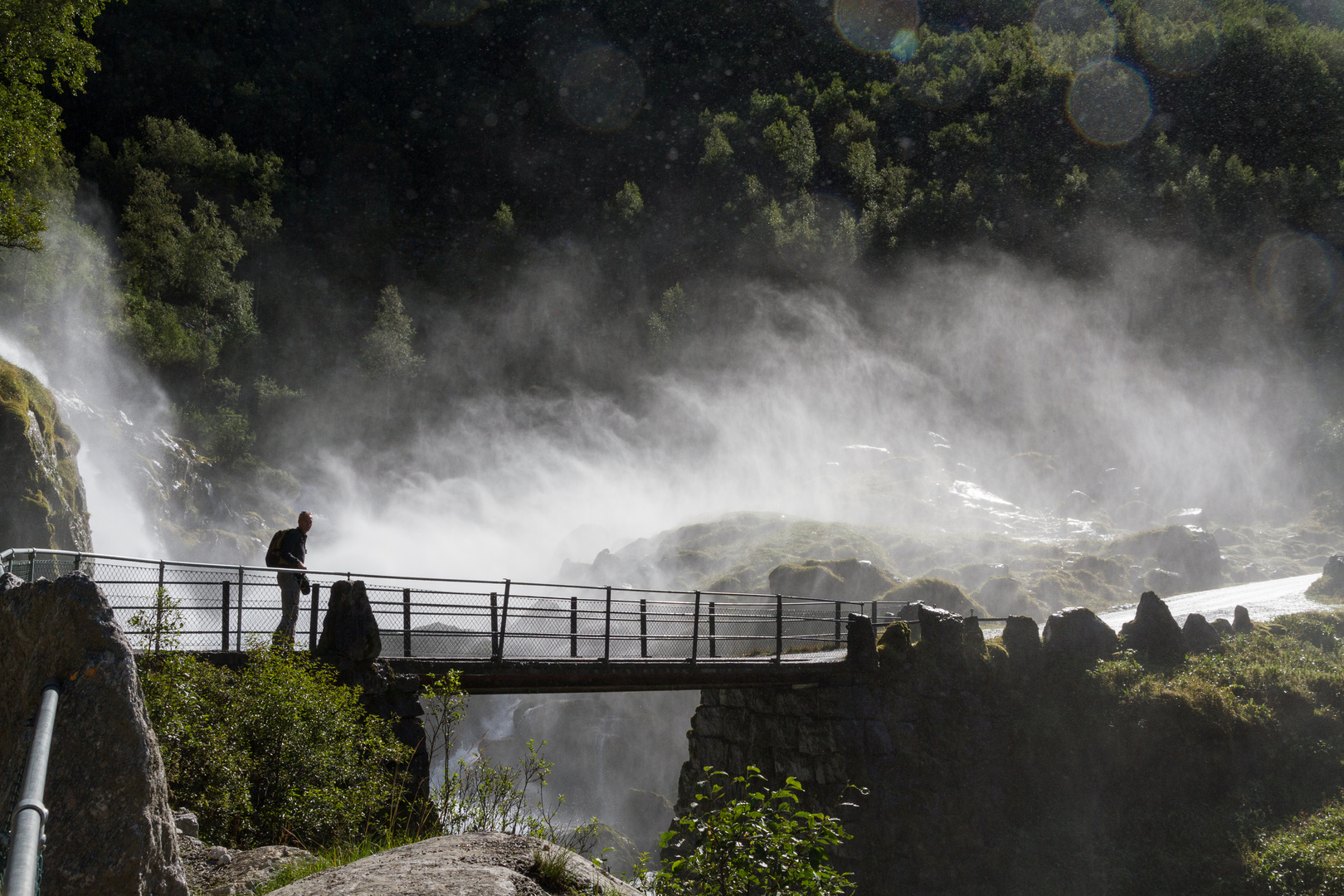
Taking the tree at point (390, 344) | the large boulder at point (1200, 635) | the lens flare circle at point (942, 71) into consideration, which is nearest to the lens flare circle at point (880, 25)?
the lens flare circle at point (942, 71)

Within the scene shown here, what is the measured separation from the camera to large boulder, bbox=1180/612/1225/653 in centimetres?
1825

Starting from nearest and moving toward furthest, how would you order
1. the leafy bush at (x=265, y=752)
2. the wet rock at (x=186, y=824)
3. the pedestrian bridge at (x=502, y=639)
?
the wet rock at (x=186, y=824) → the leafy bush at (x=265, y=752) → the pedestrian bridge at (x=502, y=639)

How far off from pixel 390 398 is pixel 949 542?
47.4m

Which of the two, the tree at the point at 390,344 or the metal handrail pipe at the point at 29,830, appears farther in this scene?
the tree at the point at 390,344

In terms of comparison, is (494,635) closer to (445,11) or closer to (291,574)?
(291,574)

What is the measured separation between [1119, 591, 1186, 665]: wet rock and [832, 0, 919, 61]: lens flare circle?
10448cm

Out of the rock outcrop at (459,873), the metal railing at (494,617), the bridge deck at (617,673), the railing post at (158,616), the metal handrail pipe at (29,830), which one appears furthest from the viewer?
the bridge deck at (617,673)

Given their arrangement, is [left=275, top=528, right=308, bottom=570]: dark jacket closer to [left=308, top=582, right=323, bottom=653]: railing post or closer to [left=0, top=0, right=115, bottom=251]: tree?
[left=308, top=582, right=323, bottom=653]: railing post

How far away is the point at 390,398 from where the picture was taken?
6812 cm

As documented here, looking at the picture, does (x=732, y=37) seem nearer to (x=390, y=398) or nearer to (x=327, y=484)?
(x=390, y=398)

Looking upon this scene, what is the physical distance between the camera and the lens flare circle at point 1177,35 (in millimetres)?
92062

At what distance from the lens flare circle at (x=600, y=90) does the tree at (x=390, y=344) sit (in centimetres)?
3729

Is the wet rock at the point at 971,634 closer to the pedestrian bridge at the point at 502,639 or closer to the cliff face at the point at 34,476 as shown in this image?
the pedestrian bridge at the point at 502,639

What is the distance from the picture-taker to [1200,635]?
18.5 meters
